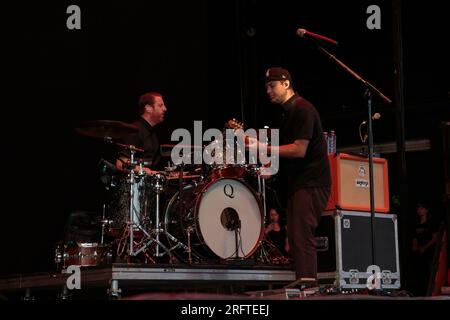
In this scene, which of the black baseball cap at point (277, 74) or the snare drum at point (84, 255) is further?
the snare drum at point (84, 255)

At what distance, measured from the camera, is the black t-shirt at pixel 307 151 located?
5.78 metres

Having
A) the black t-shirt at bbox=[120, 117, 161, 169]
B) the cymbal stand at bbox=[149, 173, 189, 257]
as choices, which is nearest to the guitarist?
the cymbal stand at bbox=[149, 173, 189, 257]

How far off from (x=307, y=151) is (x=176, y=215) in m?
1.49

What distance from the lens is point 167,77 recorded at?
842cm

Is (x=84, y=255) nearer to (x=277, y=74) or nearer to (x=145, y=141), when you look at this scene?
(x=145, y=141)

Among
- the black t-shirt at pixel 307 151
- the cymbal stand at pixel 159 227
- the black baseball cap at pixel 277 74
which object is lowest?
the cymbal stand at pixel 159 227

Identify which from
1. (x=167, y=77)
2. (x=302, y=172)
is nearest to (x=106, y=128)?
(x=302, y=172)

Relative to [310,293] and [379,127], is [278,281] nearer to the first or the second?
[310,293]

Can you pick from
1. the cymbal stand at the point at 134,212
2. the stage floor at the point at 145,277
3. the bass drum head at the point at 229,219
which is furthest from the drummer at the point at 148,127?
the stage floor at the point at 145,277

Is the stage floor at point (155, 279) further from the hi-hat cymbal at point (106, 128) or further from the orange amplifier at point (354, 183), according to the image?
the hi-hat cymbal at point (106, 128)

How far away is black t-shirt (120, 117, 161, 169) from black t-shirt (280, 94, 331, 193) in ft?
5.13

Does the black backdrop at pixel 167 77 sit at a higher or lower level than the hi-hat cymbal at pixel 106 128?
higher

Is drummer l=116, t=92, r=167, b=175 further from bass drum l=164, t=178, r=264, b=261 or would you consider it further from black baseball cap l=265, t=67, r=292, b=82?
black baseball cap l=265, t=67, r=292, b=82

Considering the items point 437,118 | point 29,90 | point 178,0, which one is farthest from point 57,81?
point 437,118
